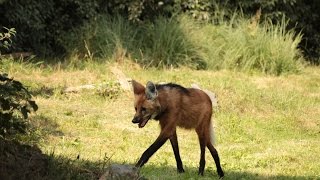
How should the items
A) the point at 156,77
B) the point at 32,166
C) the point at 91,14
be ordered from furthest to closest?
the point at 91,14 < the point at 156,77 < the point at 32,166

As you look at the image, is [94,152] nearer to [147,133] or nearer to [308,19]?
[147,133]

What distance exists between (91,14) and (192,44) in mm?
2502

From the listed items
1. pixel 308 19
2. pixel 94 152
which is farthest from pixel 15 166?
pixel 308 19

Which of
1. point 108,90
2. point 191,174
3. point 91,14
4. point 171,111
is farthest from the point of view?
point 91,14

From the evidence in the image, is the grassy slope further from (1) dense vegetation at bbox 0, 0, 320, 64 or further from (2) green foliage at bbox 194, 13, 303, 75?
(1) dense vegetation at bbox 0, 0, 320, 64

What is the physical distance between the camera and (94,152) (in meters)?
6.90

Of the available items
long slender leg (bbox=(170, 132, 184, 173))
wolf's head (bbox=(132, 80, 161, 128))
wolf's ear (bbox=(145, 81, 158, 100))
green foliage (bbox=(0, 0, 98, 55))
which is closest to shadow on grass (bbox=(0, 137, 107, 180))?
wolf's head (bbox=(132, 80, 161, 128))

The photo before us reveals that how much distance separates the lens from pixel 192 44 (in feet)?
44.0

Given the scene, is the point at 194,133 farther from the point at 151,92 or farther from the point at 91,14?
the point at 91,14

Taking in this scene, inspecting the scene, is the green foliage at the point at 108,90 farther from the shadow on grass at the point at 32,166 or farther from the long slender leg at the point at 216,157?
the shadow on grass at the point at 32,166

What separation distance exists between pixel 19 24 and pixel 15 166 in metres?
9.62

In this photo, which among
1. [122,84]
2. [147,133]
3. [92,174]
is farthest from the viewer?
[122,84]

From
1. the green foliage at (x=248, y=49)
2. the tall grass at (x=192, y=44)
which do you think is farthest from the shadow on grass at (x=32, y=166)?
the green foliage at (x=248, y=49)

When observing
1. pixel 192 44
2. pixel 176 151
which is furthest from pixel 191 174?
pixel 192 44
